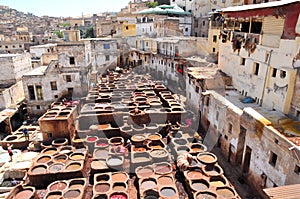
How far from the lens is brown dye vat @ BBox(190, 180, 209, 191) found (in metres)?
13.7

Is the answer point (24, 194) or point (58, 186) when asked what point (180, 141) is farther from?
point (24, 194)

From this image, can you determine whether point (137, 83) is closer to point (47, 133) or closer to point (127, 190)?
point (47, 133)

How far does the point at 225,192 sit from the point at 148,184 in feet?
13.9

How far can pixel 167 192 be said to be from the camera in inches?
529

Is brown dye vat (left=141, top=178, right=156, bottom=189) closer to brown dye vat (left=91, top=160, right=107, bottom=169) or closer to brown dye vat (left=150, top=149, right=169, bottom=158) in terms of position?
brown dye vat (left=150, top=149, right=169, bottom=158)

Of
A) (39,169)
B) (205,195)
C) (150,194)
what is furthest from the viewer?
(39,169)

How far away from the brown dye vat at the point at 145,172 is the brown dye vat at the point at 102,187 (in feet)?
6.54

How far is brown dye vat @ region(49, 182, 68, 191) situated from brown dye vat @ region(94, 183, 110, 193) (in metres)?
1.82

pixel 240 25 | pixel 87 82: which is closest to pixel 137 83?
pixel 87 82

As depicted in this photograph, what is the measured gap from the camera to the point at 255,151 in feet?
45.7

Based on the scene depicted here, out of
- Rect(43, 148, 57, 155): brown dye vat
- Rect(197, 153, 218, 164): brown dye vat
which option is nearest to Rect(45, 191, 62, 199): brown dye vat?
Rect(43, 148, 57, 155): brown dye vat

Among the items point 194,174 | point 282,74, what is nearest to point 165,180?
point 194,174

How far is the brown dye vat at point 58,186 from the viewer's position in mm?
13984

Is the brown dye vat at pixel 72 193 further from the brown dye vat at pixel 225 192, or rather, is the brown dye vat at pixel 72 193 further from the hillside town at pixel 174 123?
A: the brown dye vat at pixel 225 192
